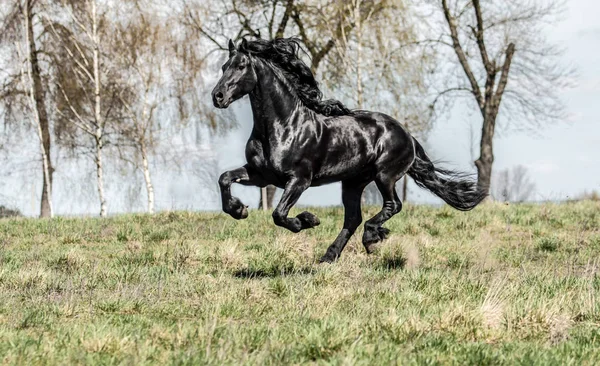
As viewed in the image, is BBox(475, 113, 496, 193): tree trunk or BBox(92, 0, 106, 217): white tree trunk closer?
BBox(92, 0, 106, 217): white tree trunk

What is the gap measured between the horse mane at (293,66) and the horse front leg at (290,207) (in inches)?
39.9

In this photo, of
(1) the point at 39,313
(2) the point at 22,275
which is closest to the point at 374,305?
(1) the point at 39,313

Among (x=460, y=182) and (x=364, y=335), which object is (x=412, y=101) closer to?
(x=460, y=182)

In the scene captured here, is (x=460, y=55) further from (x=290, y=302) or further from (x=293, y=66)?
(x=290, y=302)

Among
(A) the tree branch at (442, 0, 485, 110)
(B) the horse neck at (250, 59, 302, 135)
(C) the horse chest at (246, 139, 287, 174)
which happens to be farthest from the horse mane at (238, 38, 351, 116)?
(A) the tree branch at (442, 0, 485, 110)

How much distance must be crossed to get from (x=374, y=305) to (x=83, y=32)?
65.9 ft

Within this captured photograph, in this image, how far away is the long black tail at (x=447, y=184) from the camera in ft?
30.7

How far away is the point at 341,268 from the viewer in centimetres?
768

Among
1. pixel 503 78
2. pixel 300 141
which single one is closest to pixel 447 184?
pixel 300 141

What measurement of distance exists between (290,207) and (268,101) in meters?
1.15

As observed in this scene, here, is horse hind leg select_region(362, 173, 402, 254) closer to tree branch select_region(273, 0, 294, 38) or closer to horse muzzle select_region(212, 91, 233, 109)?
horse muzzle select_region(212, 91, 233, 109)

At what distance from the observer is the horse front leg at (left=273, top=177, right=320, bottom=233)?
7.36 m

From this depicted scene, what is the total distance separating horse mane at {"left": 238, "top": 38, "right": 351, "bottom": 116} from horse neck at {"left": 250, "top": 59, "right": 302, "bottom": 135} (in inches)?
11.6

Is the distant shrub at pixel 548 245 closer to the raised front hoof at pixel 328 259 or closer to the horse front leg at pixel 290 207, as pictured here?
the raised front hoof at pixel 328 259
